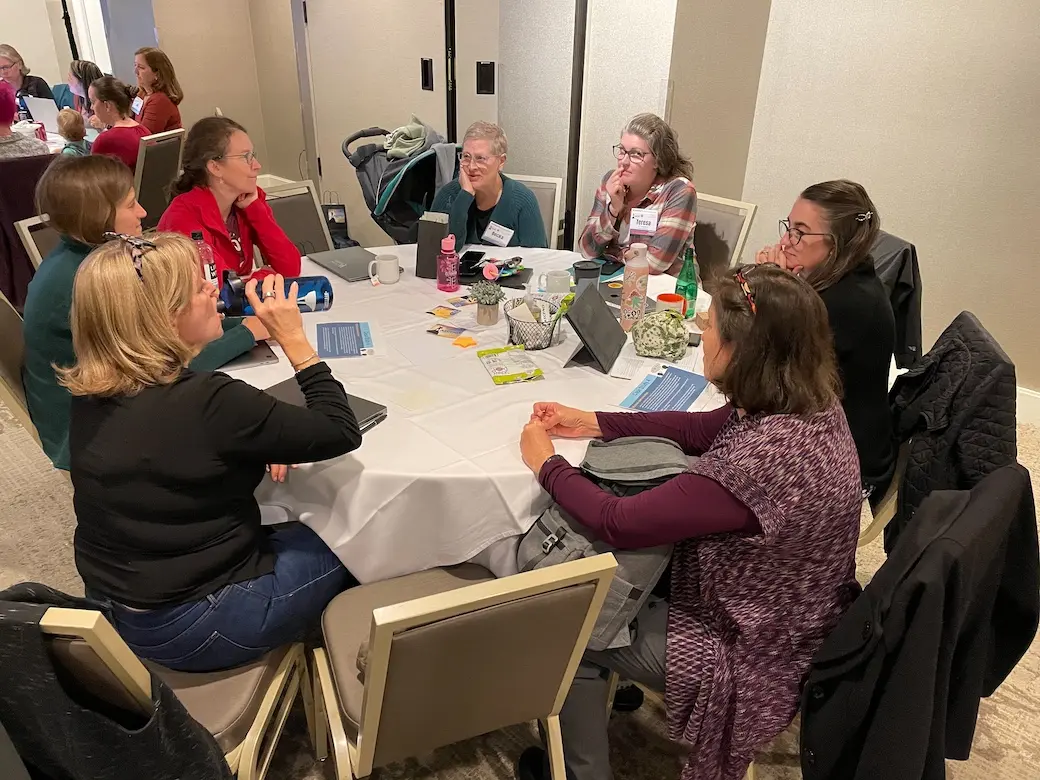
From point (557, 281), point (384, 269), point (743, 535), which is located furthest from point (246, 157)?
point (743, 535)

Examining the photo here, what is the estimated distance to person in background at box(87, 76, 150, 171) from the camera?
4633 millimetres

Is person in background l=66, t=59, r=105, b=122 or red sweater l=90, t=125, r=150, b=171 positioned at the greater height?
person in background l=66, t=59, r=105, b=122

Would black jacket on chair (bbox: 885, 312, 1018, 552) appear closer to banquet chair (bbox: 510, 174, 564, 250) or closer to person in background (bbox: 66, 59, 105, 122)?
banquet chair (bbox: 510, 174, 564, 250)

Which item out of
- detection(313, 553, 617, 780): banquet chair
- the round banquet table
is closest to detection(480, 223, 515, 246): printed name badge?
the round banquet table

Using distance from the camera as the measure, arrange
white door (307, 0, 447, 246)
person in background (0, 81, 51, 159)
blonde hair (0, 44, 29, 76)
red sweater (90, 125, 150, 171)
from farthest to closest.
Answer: blonde hair (0, 44, 29, 76), white door (307, 0, 447, 246), red sweater (90, 125, 150, 171), person in background (0, 81, 51, 159)

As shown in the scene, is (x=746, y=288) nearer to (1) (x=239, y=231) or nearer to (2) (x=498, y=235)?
(2) (x=498, y=235)

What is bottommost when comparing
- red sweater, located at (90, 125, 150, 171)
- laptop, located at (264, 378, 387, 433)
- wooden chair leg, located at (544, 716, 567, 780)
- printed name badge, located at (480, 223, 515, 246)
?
wooden chair leg, located at (544, 716, 567, 780)

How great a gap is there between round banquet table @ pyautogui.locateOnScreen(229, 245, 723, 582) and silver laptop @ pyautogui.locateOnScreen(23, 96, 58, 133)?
476 cm

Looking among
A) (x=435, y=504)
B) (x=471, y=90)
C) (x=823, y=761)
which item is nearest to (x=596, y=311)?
(x=435, y=504)

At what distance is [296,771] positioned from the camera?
1.84 metres

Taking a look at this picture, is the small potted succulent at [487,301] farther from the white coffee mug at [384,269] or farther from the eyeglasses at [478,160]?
the eyeglasses at [478,160]

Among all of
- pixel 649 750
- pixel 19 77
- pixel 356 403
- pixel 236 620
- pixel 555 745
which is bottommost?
pixel 649 750

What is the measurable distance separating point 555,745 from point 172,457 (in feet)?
3.05

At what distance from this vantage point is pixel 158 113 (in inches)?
210
